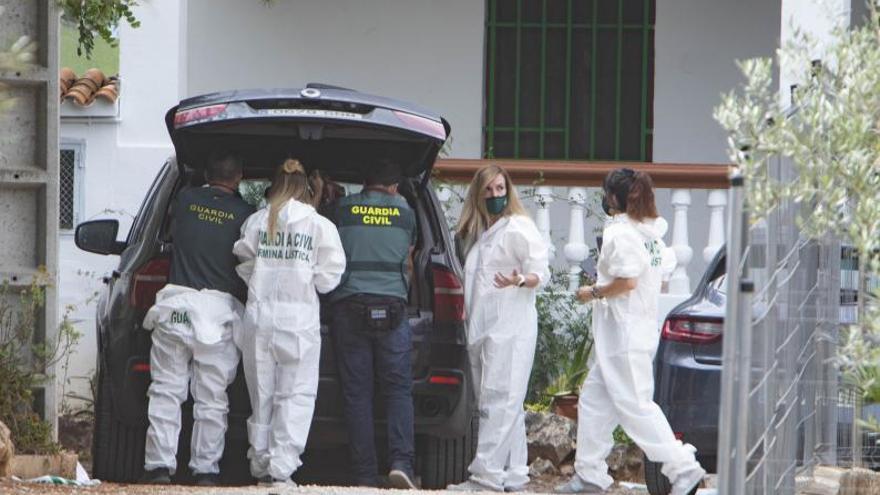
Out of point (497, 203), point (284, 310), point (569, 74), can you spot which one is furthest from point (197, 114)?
point (569, 74)

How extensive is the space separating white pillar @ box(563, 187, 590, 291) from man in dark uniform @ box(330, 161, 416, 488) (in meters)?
3.50

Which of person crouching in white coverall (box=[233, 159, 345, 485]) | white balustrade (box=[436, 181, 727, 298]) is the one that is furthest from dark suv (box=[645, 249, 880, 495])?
white balustrade (box=[436, 181, 727, 298])

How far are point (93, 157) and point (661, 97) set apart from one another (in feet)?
14.8

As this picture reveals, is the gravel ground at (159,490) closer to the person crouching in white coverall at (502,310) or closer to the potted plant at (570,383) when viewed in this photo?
the person crouching in white coverall at (502,310)

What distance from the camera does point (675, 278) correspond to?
40.9 ft

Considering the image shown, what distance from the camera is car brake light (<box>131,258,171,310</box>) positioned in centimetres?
880

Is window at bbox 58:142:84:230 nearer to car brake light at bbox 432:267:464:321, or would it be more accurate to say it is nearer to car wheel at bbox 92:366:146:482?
car wheel at bbox 92:366:146:482

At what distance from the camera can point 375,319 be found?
8.81 meters

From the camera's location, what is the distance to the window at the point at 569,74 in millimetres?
14805

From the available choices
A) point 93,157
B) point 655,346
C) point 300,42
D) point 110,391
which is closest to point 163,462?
point 110,391

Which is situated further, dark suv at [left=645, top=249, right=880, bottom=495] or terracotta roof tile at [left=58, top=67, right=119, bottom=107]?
terracotta roof tile at [left=58, top=67, right=119, bottom=107]

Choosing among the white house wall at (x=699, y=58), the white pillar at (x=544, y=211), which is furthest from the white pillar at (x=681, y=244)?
the white house wall at (x=699, y=58)

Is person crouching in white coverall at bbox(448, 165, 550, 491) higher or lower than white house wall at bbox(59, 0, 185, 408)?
lower

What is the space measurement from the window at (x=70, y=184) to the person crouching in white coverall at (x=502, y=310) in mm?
4139
